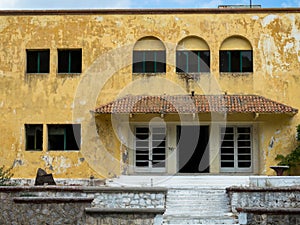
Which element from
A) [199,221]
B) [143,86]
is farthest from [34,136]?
[199,221]

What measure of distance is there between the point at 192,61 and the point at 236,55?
2037 mm

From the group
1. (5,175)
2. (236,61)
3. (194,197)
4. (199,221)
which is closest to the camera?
(199,221)

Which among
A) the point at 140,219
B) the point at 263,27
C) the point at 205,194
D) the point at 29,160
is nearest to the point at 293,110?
the point at 263,27

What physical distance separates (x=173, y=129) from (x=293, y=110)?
5422 mm

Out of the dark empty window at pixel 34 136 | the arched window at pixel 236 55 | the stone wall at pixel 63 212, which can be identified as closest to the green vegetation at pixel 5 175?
the dark empty window at pixel 34 136

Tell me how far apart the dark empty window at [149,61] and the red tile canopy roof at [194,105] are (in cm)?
137

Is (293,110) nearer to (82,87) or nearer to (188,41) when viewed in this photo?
(188,41)

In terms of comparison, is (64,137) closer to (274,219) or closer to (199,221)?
(199,221)

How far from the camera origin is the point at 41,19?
25.7 metres

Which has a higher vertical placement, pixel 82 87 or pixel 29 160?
pixel 82 87

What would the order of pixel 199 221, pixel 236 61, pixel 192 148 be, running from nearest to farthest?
pixel 199 221 → pixel 236 61 → pixel 192 148

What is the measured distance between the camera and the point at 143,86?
25078mm

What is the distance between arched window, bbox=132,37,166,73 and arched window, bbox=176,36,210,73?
0.74 meters

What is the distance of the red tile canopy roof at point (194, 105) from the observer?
23281mm
